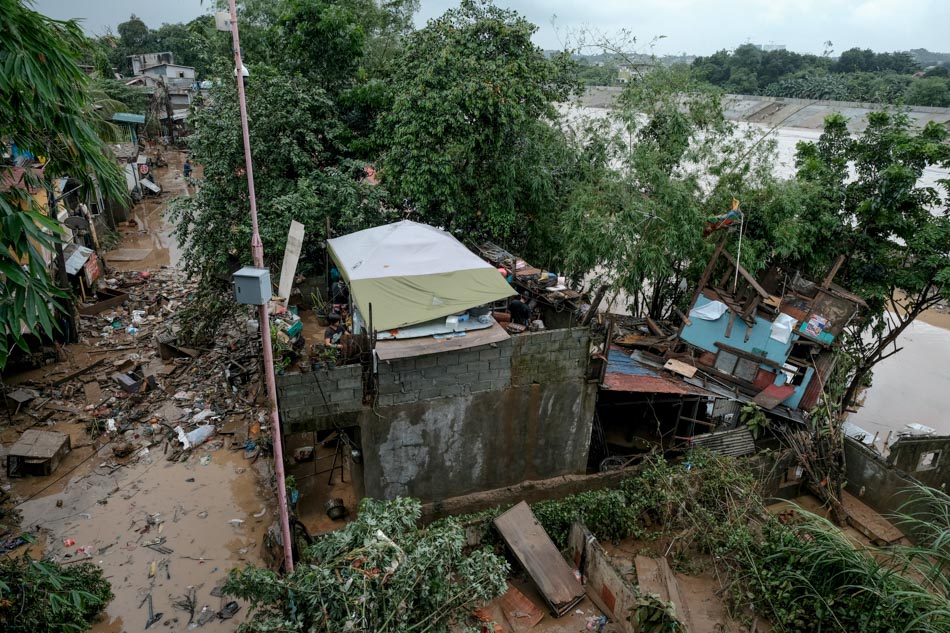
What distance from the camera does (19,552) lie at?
324 inches

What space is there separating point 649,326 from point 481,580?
8.29 meters

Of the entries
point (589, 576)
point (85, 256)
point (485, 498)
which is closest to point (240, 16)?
point (85, 256)

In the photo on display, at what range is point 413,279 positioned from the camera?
8.45 m

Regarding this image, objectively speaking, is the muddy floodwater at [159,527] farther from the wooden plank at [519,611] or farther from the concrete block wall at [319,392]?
the wooden plank at [519,611]

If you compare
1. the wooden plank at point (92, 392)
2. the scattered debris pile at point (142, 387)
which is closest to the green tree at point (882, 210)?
the scattered debris pile at point (142, 387)

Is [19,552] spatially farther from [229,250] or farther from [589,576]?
[589,576]

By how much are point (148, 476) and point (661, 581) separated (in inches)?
345

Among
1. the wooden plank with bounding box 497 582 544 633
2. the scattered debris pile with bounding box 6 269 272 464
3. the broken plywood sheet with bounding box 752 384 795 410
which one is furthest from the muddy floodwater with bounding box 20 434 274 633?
the broken plywood sheet with bounding box 752 384 795 410

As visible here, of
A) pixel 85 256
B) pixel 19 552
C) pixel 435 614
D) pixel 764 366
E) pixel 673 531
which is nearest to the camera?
pixel 435 614

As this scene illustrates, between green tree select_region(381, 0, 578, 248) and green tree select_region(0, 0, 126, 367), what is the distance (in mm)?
6955

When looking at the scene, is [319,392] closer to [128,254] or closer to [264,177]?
[264,177]

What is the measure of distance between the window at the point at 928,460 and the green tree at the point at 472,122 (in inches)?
361

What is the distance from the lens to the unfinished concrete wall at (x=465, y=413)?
8023 mm

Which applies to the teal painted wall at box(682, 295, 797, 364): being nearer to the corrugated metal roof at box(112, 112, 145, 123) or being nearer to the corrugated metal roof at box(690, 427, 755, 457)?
the corrugated metal roof at box(690, 427, 755, 457)
